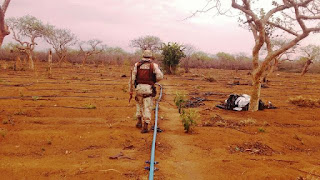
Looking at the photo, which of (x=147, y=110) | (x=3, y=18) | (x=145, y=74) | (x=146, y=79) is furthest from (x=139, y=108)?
(x=3, y=18)

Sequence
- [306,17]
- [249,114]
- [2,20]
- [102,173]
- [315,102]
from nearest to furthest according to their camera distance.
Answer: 1. [102,173]
2. [2,20]
3. [306,17]
4. [249,114]
5. [315,102]

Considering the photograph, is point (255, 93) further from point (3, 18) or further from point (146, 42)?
point (146, 42)

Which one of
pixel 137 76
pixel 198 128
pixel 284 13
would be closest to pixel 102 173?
pixel 137 76

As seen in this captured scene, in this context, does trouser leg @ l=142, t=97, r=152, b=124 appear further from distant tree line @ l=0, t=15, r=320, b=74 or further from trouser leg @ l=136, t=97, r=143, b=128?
distant tree line @ l=0, t=15, r=320, b=74

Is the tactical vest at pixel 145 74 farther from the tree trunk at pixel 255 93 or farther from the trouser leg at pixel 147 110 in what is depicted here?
the tree trunk at pixel 255 93

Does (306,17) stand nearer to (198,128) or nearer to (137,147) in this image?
(198,128)

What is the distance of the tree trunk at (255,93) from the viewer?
8.55 meters

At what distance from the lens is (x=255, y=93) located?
863cm

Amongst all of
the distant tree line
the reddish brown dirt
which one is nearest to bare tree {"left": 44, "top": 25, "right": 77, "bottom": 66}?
the distant tree line

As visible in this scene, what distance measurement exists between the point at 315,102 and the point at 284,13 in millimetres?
4300

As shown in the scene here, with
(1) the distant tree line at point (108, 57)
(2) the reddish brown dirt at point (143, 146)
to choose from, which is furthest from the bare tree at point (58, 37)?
(2) the reddish brown dirt at point (143, 146)

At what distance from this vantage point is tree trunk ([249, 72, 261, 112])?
8547 millimetres

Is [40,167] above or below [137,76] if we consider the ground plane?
below

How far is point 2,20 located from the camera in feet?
18.5
